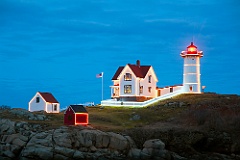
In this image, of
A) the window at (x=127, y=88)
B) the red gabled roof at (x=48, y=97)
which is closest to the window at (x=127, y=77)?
the window at (x=127, y=88)

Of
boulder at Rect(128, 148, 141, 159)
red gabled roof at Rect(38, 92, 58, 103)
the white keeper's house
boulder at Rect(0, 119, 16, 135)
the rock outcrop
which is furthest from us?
the white keeper's house

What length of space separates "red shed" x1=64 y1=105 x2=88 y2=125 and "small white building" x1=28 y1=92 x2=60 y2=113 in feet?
53.4

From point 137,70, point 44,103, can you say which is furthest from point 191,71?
point 44,103

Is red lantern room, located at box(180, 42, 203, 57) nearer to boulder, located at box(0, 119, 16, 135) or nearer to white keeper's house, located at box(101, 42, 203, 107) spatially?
white keeper's house, located at box(101, 42, 203, 107)

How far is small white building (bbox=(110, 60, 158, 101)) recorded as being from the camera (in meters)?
74.0

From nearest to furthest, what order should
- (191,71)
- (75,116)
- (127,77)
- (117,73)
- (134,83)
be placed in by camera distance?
(75,116), (134,83), (127,77), (191,71), (117,73)

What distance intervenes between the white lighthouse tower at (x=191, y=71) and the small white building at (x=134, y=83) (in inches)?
220

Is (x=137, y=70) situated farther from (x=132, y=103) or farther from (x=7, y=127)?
(x=7, y=127)

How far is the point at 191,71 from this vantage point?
7488 centimetres

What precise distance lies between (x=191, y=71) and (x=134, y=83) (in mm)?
9194

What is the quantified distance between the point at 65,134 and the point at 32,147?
316 cm

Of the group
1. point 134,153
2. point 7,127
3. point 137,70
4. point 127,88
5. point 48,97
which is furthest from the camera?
point 137,70

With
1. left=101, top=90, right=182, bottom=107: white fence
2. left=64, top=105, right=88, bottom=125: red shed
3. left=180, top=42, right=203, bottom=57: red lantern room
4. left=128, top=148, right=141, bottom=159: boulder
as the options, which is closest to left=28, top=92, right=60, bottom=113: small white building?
left=101, top=90, right=182, bottom=107: white fence

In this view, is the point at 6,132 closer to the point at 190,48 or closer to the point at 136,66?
the point at 136,66
